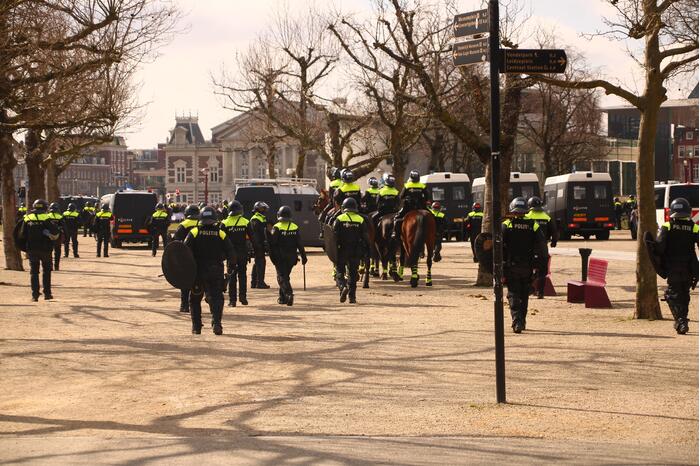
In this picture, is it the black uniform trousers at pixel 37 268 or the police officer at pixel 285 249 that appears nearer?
the police officer at pixel 285 249

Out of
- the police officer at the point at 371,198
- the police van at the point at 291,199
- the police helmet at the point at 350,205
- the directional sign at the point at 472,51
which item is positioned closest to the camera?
the directional sign at the point at 472,51

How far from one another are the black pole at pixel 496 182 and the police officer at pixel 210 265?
21.8ft

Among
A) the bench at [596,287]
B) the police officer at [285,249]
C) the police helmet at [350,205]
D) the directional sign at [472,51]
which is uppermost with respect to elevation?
the directional sign at [472,51]

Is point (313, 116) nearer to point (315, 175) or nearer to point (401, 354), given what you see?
point (401, 354)

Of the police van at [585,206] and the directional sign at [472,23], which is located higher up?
the directional sign at [472,23]

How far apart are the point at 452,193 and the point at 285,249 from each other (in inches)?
1372

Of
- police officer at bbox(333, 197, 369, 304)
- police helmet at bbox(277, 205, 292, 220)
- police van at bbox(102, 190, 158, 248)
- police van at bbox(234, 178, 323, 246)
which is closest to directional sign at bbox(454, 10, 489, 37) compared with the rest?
police helmet at bbox(277, 205, 292, 220)

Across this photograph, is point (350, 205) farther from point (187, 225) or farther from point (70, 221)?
point (70, 221)

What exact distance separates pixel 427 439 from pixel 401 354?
537 centimetres

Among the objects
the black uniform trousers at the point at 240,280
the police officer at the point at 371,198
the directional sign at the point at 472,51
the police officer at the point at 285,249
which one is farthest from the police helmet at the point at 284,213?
the directional sign at the point at 472,51

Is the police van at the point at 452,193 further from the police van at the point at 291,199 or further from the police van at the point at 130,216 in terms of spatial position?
the police van at the point at 130,216

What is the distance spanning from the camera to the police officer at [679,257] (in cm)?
1659

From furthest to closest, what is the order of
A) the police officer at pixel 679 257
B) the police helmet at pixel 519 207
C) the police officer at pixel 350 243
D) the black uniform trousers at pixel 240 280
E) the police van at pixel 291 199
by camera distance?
the police van at pixel 291 199, the police officer at pixel 350 243, the black uniform trousers at pixel 240 280, the police helmet at pixel 519 207, the police officer at pixel 679 257

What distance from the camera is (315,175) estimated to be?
5773 inches
